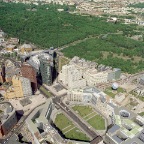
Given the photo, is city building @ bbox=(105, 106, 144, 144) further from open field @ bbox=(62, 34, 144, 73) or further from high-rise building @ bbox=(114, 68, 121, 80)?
open field @ bbox=(62, 34, 144, 73)

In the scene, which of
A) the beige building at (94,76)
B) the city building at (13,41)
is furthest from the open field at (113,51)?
the city building at (13,41)

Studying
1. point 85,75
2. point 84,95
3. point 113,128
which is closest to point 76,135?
point 113,128

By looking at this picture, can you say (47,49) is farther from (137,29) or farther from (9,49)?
(137,29)

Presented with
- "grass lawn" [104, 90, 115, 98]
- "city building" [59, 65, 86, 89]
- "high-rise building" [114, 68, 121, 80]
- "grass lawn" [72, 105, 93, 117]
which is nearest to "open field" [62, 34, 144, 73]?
"high-rise building" [114, 68, 121, 80]

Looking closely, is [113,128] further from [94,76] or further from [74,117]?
[94,76]

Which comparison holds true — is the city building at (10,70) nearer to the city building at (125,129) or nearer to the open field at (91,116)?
the open field at (91,116)

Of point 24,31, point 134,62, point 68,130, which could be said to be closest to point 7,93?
point 68,130

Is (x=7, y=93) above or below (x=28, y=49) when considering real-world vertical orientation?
below
